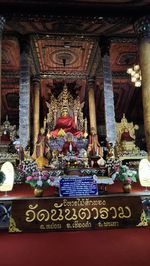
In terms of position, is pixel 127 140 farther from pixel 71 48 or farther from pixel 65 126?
pixel 71 48

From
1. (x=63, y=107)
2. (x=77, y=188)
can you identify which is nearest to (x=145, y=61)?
(x=77, y=188)

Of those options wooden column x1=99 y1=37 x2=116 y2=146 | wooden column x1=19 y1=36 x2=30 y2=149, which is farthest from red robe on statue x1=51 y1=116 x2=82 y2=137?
wooden column x1=19 y1=36 x2=30 y2=149

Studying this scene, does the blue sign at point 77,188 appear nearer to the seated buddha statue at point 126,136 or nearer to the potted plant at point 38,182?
the potted plant at point 38,182

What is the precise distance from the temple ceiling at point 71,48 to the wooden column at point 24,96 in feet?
1.72

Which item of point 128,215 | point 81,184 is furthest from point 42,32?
point 128,215

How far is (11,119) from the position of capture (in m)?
18.6

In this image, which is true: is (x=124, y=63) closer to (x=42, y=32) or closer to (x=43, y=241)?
(x=42, y=32)

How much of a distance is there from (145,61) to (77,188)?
5556 mm

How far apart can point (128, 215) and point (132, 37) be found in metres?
10.0

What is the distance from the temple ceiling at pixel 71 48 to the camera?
828cm

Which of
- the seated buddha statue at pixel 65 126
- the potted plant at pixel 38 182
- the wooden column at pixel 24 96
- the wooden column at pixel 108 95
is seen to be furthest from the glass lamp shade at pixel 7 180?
the seated buddha statue at pixel 65 126

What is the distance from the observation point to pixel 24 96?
34.1ft

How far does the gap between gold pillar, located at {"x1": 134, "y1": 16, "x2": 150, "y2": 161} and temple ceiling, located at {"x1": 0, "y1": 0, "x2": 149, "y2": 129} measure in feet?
1.56

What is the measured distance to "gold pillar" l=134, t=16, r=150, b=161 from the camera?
7625mm
